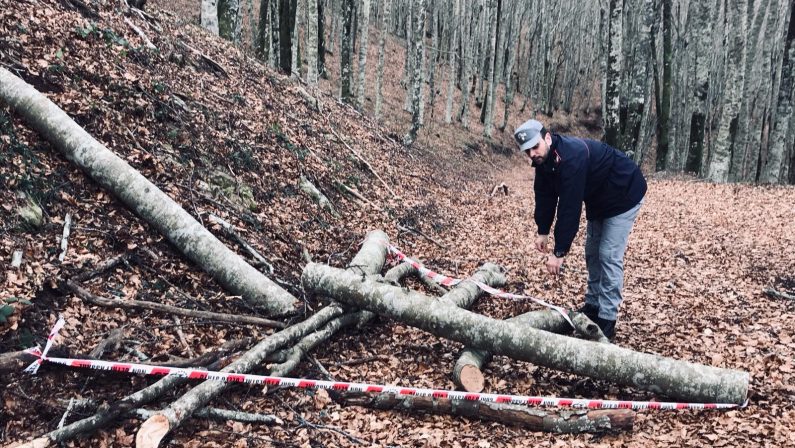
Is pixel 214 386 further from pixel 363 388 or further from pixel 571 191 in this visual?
pixel 571 191

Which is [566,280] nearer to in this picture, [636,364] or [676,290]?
[676,290]

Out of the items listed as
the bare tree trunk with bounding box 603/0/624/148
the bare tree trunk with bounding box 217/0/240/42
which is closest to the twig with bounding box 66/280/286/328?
the bare tree trunk with bounding box 603/0/624/148

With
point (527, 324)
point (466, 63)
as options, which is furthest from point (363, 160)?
point (466, 63)

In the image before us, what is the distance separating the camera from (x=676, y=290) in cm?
658

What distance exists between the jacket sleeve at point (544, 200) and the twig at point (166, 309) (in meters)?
2.80

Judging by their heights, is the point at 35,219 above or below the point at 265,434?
above

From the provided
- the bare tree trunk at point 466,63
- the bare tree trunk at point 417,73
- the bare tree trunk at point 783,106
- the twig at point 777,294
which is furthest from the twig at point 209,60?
the bare tree trunk at point 466,63

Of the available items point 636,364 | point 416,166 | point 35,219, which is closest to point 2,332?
point 35,219

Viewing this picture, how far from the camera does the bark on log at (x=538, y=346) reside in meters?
3.74

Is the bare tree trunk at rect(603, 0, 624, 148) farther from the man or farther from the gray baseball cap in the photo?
the gray baseball cap

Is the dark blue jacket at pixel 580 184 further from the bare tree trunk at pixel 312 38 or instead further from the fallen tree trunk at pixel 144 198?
the bare tree trunk at pixel 312 38

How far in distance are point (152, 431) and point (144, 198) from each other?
106 inches

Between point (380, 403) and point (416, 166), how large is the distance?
36.6ft

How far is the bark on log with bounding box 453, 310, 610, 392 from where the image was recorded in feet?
13.2
